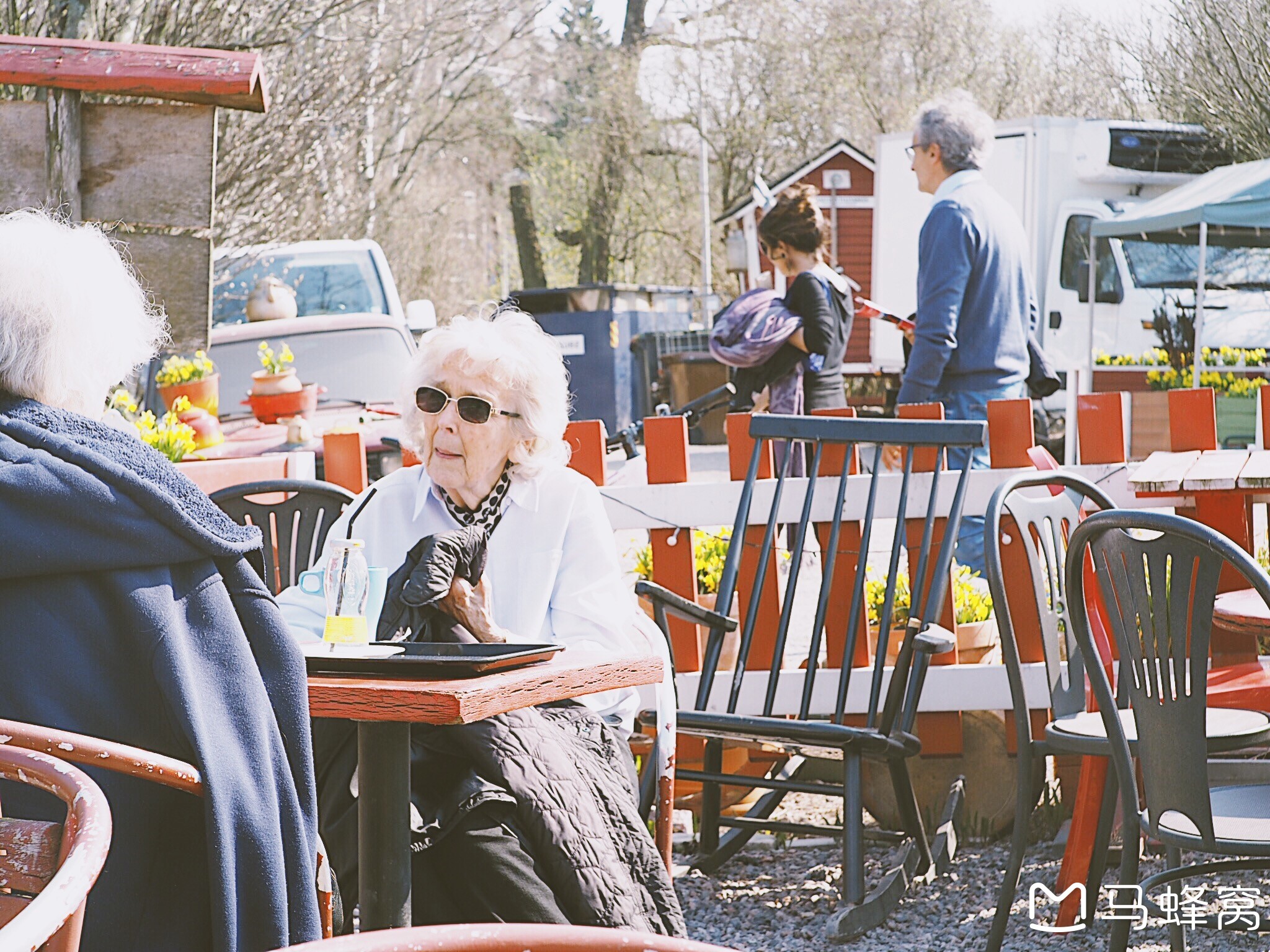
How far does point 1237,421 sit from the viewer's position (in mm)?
11727

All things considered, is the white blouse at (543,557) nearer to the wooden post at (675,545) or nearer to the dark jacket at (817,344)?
the wooden post at (675,545)

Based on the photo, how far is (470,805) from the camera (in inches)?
94.7

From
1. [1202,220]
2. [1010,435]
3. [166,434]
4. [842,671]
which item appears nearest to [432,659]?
[842,671]

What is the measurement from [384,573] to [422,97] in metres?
18.4

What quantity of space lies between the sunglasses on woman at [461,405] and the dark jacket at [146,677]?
131 cm

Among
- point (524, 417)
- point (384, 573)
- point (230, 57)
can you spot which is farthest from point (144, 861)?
point (230, 57)

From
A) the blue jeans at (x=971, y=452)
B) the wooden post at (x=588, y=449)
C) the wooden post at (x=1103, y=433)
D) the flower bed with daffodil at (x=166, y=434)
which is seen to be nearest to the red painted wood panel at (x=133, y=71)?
the flower bed with daffodil at (x=166, y=434)

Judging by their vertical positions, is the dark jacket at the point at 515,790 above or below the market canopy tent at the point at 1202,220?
below

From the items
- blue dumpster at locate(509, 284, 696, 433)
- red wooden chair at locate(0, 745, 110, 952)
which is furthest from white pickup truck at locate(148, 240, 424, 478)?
blue dumpster at locate(509, 284, 696, 433)

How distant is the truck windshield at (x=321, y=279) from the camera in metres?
10.1

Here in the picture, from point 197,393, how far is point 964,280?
3.70 meters

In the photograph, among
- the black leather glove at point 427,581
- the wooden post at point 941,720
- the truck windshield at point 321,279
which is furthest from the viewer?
the truck windshield at point 321,279

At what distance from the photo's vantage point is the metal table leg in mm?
2176

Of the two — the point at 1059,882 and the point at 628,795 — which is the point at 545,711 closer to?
the point at 628,795
